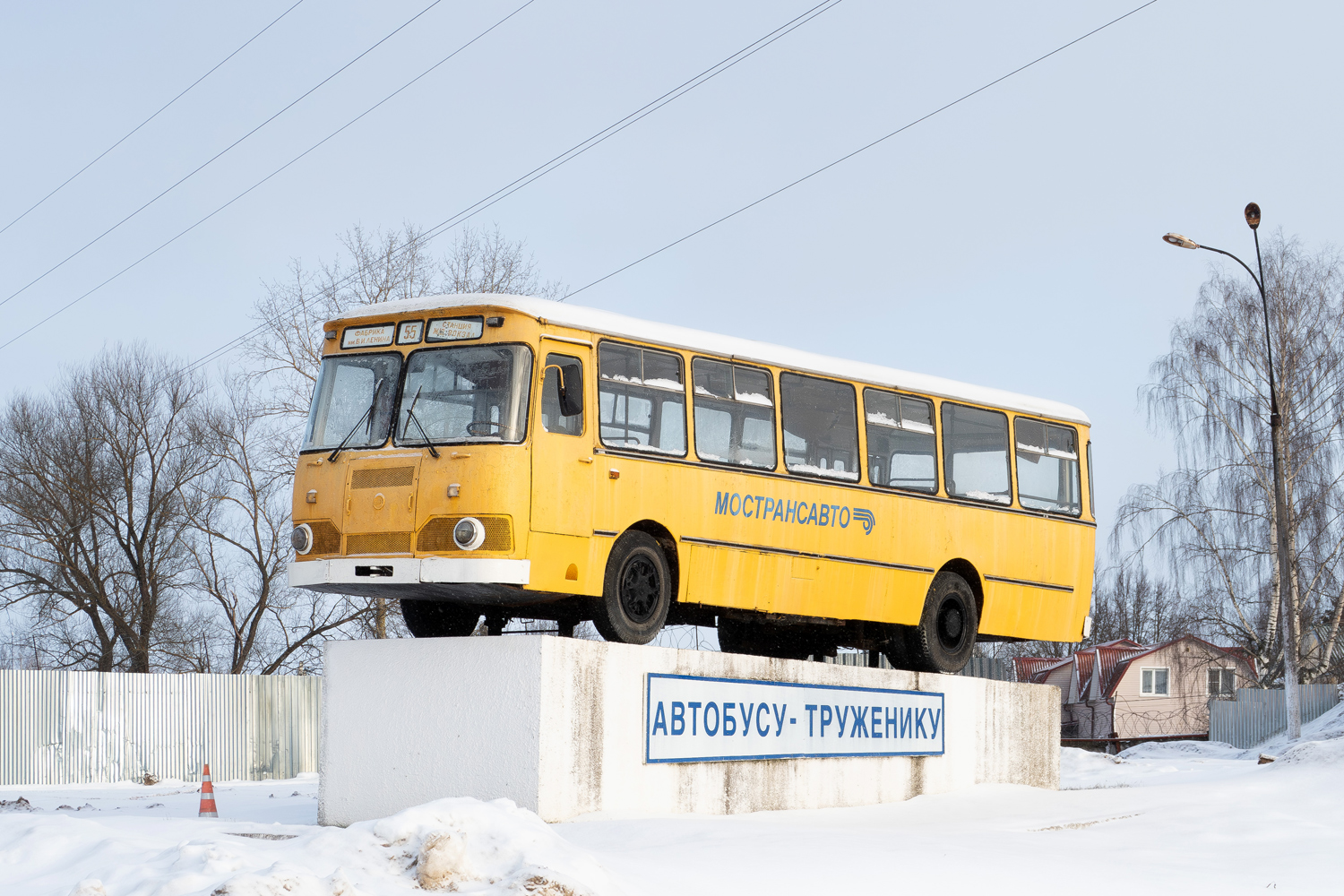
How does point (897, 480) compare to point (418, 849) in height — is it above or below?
above

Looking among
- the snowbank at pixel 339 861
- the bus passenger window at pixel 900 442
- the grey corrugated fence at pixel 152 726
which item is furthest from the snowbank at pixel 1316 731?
the snowbank at pixel 339 861

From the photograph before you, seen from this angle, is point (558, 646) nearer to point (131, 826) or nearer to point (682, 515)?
point (682, 515)

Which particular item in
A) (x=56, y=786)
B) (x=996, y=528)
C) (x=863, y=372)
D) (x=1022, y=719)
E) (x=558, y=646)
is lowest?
(x=56, y=786)

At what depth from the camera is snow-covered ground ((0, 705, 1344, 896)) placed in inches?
356

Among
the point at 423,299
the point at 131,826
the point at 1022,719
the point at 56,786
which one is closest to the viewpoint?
the point at 131,826

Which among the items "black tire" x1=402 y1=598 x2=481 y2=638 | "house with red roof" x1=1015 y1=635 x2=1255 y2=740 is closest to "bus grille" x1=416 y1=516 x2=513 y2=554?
"black tire" x1=402 y1=598 x2=481 y2=638

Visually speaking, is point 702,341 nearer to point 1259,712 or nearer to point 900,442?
point 900,442

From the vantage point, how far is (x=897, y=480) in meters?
15.9

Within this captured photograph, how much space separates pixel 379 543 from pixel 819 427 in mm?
4657

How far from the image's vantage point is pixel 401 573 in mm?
12422

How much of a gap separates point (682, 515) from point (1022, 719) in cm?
667

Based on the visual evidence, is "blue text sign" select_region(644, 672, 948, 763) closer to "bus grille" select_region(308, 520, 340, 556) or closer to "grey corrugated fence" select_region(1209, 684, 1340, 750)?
"bus grille" select_region(308, 520, 340, 556)

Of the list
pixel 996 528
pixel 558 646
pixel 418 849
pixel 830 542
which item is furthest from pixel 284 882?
pixel 996 528

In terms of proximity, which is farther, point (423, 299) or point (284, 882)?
point (423, 299)
